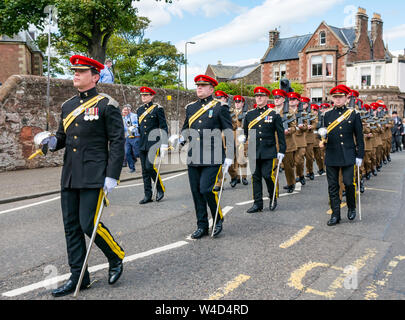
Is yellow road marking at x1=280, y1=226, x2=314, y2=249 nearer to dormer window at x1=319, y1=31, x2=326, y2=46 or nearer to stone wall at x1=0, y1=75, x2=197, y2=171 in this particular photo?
stone wall at x1=0, y1=75, x2=197, y2=171

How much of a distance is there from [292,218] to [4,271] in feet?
13.9

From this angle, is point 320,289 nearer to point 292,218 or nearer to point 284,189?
point 292,218

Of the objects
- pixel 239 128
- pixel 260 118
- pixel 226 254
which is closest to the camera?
pixel 226 254

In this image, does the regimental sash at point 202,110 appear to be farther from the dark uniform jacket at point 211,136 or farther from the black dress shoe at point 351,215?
the black dress shoe at point 351,215

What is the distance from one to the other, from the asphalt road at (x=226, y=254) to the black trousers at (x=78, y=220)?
321mm

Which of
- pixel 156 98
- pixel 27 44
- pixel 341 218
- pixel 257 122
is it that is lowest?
pixel 341 218

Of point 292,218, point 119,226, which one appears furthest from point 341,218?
point 119,226

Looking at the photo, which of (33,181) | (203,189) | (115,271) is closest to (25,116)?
(33,181)

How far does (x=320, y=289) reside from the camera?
13.0 ft

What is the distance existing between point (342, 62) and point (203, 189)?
148 feet

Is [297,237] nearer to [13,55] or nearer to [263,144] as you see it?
[263,144]

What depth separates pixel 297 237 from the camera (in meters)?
5.69

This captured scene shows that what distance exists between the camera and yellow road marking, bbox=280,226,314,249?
5321mm
